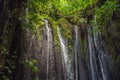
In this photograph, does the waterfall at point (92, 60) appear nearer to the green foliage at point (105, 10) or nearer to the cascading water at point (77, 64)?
the cascading water at point (77, 64)

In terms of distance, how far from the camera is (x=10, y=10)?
4.56 meters

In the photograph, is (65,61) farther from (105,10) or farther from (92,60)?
(105,10)

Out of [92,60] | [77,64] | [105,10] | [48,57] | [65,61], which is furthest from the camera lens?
[92,60]

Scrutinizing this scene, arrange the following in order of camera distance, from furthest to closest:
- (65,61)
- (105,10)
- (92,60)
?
(92,60) → (65,61) → (105,10)

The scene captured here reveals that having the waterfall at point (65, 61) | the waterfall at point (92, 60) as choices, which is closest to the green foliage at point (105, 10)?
the waterfall at point (92, 60)

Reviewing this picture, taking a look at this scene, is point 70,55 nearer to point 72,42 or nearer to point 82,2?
point 72,42

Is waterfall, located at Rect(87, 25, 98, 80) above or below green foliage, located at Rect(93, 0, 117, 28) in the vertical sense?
below

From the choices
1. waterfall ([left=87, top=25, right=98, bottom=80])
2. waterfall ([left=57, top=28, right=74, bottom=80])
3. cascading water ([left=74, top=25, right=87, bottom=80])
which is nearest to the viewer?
waterfall ([left=57, top=28, right=74, bottom=80])

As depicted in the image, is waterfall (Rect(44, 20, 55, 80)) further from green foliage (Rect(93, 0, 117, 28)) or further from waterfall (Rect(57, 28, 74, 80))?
green foliage (Rect(93, 0, 117, 28))

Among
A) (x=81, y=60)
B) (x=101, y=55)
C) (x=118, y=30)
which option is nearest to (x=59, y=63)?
(x=81, y=60)

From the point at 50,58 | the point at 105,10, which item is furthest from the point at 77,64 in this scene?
the point at 105,10

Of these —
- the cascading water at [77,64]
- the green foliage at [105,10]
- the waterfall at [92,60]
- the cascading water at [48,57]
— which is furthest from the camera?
the waterfall at [92,60]

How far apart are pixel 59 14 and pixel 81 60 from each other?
2.36 m

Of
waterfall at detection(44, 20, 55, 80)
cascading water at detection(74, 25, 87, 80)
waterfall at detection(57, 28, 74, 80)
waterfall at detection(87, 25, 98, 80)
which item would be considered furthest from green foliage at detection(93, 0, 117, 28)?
waterfall at detection(44, 20, 55, 80)
